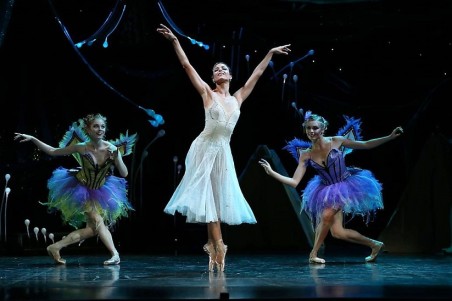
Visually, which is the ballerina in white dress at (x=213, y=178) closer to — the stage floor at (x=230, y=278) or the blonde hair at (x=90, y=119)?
the stage floor at (x=230, y=278)

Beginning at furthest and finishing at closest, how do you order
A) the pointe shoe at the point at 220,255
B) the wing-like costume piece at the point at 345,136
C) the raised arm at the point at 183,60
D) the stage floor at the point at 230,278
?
the wing-like costume piece at the point at 345,136, the raised arm at the point at 183,60, the pointe shoe at the point at 220,255, the stage floor at the point at 230,278

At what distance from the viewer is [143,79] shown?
8016mm

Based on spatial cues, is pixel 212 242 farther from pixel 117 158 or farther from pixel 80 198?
pixel 80 198

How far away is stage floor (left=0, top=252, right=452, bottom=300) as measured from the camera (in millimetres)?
3320

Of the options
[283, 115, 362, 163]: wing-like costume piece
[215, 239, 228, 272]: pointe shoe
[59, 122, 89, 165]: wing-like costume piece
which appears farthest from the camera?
[283, 115, 362, 163]: wing-like costume piece

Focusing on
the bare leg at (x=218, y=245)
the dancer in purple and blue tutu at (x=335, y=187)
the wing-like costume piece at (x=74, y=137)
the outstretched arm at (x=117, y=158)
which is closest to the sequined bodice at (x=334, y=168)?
the dancer in purple and blue tutu at (x=335, y=187)

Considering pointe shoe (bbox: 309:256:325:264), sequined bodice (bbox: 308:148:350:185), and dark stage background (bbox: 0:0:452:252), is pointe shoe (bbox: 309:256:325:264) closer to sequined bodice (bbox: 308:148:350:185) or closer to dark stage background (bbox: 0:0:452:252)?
sequined bodice (bbox: 308:148:350:185)

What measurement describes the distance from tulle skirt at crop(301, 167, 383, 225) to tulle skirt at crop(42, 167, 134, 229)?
1.66m

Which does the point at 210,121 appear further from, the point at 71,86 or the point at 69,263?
the point at 71,86

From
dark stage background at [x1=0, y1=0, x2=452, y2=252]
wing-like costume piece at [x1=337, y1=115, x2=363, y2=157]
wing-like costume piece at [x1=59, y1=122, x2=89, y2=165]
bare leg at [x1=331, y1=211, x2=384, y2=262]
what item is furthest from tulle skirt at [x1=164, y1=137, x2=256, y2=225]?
dark stage background at [x1=0, y1=0, x2=452, y2=252]

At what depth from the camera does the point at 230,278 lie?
431cm

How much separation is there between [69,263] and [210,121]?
1830 mm

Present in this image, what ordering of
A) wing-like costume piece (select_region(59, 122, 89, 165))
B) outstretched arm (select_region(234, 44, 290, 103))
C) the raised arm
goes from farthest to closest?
wing-like costume piece (select_region(59, 122, 89, 165)) → outstretched arm (select_region(234, 44, 290, 103)) → the raised arm

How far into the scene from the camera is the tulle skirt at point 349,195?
230 inches
